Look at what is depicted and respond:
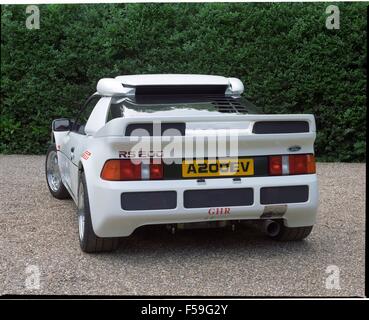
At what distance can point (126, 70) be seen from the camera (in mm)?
9891

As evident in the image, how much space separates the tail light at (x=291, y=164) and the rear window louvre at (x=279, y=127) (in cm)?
20

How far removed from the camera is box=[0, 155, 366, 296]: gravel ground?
3621 millimetres

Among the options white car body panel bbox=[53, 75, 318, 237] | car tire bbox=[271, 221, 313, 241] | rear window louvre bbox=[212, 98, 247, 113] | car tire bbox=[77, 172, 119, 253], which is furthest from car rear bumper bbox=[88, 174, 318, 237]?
rear window louvre bbox=[212, 98, 247, 113]

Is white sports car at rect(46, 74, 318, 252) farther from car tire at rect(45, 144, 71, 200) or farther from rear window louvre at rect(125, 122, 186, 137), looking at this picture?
car tire at rect(45, 144, 71, 200)

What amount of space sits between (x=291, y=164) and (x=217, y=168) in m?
0.58

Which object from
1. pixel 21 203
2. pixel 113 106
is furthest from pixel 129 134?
pixel 21 203

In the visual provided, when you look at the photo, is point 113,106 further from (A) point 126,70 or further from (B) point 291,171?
(A) point 126,70

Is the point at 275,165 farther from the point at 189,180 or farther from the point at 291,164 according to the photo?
the point at 189,180

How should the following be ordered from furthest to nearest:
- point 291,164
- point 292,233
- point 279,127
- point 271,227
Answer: point 271,227, point 292,233, point 291,164, point 279,127

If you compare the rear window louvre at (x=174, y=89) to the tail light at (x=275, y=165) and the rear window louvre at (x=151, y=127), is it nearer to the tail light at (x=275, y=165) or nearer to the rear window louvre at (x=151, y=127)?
the rear window louvre at (x=151, y=127)

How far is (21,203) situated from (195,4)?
5.28m

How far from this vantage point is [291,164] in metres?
4.12

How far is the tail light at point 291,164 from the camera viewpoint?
4086 millimetres

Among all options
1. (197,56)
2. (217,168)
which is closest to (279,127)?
(217,168)
